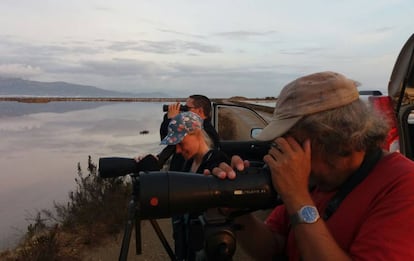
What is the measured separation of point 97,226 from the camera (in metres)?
5.55

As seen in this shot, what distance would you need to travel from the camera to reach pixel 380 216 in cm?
126

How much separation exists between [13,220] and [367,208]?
22.1 feet

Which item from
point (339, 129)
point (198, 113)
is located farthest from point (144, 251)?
point (339, 129)

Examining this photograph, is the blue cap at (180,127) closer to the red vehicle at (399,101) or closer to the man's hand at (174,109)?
the man's hand at (174,109)

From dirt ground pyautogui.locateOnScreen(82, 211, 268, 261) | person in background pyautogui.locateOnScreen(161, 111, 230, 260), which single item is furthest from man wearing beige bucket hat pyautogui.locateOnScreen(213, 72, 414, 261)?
dirt ground pyautogui.locateOnScreen(82, 211, 268, 261)

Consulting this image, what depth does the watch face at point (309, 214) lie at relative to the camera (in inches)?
51.9

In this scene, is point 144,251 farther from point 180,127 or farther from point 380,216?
point 380,216

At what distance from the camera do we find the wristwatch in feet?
4.33

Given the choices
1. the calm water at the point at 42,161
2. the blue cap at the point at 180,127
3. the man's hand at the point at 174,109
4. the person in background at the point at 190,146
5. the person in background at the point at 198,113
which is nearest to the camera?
the person in background at the point at 190,146

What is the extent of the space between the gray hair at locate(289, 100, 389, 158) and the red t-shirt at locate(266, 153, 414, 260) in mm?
98

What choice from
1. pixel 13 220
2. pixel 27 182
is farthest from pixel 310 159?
pixel 27 182

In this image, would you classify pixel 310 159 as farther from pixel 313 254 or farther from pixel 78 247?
pixel 78 247

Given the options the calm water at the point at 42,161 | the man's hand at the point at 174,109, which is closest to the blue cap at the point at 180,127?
the man's hand at the point at 174,109

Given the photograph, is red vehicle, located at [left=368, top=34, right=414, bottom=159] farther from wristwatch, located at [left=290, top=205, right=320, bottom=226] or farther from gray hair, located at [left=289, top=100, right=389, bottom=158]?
wristwatch, located at [left=290, top=205, right=320, bottom=226]
